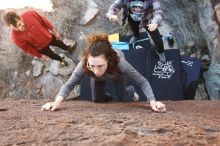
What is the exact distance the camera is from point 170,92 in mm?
4465

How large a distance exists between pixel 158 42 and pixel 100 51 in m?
1.59


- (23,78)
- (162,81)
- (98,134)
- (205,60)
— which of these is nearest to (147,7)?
(162,81)

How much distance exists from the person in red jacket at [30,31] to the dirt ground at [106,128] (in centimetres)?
129

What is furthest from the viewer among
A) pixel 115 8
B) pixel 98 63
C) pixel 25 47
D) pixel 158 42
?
pixel 25 47

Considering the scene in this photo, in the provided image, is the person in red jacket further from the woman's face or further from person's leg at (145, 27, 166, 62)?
the woman's face

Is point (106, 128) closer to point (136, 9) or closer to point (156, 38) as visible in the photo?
point (136, 9)

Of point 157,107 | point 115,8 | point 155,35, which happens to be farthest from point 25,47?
point 157,107

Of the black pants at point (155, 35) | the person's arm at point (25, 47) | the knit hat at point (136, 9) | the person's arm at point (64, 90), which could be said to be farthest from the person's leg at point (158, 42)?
the person's arm at point (25, 47)

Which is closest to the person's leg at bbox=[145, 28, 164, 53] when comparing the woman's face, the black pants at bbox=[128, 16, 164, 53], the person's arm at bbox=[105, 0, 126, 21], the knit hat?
the black pants at bbox=[128, 16, 164, 53]

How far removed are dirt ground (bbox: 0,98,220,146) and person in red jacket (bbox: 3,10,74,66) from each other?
129 centimetres

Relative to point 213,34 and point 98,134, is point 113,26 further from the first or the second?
point 98,134

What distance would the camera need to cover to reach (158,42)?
4.17 metres

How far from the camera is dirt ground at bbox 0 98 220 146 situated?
1950 mm

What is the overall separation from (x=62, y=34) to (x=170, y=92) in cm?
225
